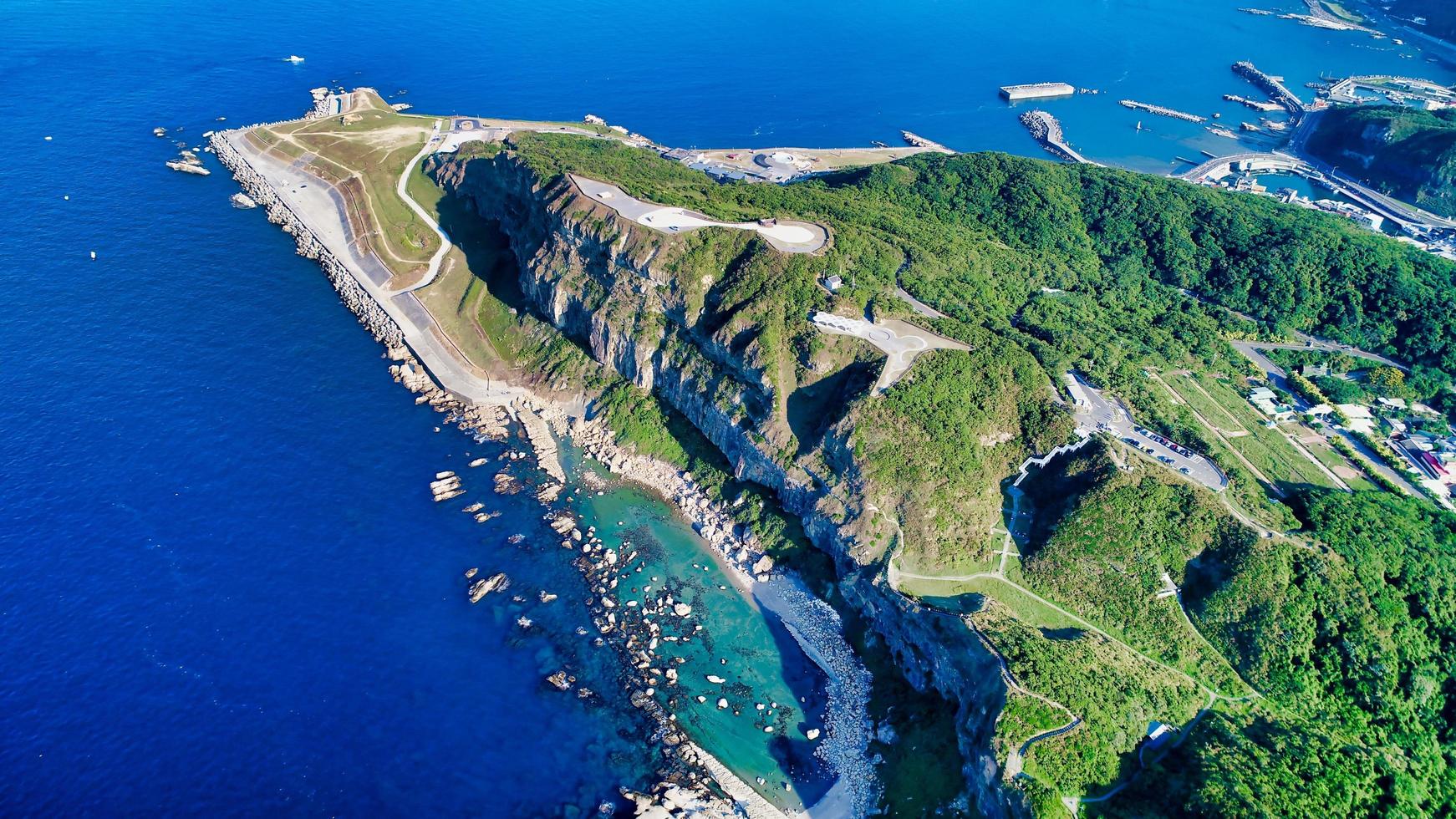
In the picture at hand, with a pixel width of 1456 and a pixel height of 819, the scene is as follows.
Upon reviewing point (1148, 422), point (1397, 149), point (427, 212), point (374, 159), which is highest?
point (374, 159)

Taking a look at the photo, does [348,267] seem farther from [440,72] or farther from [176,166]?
[440,72]

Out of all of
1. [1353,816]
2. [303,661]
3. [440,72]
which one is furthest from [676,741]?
[440,72]

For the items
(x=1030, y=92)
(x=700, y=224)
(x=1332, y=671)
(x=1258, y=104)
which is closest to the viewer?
(x=1332, y=671)

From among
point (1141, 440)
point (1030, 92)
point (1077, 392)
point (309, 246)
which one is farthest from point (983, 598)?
point (1030, 92)

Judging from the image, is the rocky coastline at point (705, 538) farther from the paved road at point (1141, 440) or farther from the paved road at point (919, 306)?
the paved road at point (1141, 440)

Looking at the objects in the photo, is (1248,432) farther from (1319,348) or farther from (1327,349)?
(1327,349)
